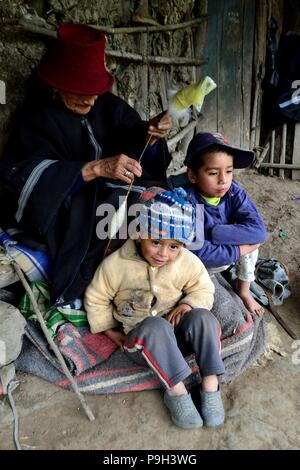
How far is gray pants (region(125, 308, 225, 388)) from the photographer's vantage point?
1879 millimetres

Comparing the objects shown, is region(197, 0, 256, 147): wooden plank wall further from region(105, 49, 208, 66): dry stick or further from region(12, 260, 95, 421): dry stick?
region(12, 260, 95, 421): dry stick

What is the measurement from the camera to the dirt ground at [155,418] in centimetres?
180

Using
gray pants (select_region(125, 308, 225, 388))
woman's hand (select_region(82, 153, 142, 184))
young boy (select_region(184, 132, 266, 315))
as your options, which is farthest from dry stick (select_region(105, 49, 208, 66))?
gray pants (select_region(125, 308, 225, 388))

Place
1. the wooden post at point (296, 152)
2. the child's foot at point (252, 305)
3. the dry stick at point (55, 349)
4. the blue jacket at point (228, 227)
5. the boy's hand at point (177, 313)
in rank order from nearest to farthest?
the dry stick at point (55, 349)
the boy's hand at point (177, 313)
the blue jacket at point (228, 227)
the child's foot at point (252, 305)
the wooden post at point (296, 152)

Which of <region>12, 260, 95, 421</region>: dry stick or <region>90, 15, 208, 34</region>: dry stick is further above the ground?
<region>90, 15, 208, 34</region>: dry stick

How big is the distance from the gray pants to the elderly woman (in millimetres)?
425

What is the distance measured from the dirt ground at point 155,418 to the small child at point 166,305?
75 millimetres

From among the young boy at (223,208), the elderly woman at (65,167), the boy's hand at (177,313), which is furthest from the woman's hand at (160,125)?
the boy's hand at (177,313)

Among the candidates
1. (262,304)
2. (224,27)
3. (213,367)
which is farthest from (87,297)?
(224,27)

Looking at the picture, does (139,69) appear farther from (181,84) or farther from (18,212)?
(18,212)

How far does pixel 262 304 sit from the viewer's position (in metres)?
2.75

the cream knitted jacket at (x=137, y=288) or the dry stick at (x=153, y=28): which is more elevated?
the dry stick at (x=153, y=28)

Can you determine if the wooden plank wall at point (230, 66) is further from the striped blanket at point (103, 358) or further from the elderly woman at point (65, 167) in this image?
the striped blanket at point (103, 358)

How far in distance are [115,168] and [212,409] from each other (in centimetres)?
113
